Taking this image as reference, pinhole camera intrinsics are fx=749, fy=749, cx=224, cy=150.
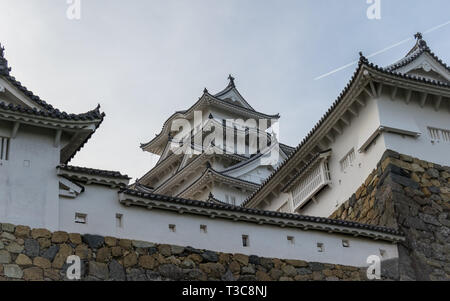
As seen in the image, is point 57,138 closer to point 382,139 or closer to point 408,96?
point 382,139

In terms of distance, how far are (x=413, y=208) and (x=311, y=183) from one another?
4.07 m

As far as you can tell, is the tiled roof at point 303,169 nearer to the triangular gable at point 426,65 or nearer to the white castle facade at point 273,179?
the white castle facade at point 273,179

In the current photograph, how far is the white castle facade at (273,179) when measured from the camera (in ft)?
47.6

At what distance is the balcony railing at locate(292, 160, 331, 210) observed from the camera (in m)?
20.8

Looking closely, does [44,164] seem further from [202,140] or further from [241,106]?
[241,106]

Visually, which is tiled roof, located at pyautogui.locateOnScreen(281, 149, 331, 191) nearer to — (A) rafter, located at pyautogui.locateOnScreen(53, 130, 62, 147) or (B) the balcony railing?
(B) the balcony railing

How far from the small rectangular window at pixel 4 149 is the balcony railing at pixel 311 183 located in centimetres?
926

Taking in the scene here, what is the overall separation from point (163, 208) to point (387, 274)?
5264 mm

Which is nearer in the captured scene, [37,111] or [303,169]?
[37,111]

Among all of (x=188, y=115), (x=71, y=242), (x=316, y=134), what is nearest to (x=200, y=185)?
(x=188, y=115)

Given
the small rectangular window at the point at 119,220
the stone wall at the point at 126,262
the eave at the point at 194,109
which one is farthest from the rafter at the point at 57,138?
the eave at the point at 194,109

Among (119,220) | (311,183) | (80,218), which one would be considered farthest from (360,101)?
(80,218)

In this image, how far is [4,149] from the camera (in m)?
14.6

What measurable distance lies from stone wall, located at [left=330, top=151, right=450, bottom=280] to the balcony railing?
1.38 metres
